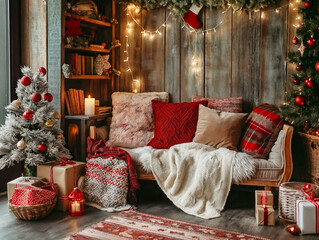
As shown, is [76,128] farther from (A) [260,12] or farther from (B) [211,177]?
(A) [260,12]

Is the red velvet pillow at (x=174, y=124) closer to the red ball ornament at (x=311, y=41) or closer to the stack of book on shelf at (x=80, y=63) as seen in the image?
the stack of book on shelf at (x=80, y=63)

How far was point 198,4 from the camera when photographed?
152 inches

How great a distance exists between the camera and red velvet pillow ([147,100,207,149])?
3611mm

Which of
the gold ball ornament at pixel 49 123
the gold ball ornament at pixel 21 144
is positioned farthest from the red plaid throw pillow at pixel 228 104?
the gold ball ornament at pixel 21 144

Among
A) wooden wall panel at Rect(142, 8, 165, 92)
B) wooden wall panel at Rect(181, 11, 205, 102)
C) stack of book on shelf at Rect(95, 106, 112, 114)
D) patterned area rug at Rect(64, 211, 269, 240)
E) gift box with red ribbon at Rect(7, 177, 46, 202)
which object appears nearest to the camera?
patterned area rug at Rect(64, 211, 269, 240)

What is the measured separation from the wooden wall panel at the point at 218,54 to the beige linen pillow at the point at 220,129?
44cm

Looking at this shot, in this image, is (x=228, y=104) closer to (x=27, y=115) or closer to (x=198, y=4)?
(x=198, y=4)

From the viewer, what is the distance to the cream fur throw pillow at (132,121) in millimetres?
3746

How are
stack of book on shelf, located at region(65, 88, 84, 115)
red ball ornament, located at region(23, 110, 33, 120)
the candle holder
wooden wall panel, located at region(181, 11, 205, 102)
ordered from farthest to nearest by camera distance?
the candle holder → wooden wall panel, located at region(181, 11, 205, 102) → stack of book on shelf, located at region(65, 88, 84, 115) → red ball ornament, located at region(23, 110, 33, 120)

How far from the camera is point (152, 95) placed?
404 cm

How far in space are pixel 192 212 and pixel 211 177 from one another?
0.32 meters

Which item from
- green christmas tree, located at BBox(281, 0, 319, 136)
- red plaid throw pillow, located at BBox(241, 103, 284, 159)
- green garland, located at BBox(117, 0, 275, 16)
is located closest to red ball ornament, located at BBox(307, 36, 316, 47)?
green christmas tree, located at BBox(281, 0, 319, 136)

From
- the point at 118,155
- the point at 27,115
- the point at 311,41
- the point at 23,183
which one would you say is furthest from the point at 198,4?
the point at 23,183

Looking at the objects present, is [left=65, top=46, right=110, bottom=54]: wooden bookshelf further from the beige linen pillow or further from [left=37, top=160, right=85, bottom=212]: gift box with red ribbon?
the beige linen pillow
